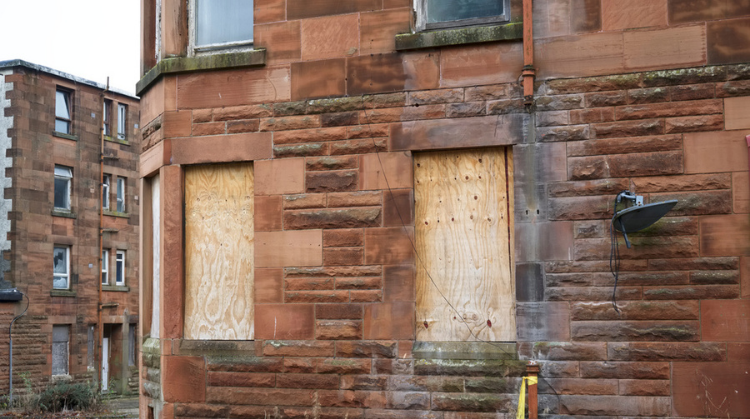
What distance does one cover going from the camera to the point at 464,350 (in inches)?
366

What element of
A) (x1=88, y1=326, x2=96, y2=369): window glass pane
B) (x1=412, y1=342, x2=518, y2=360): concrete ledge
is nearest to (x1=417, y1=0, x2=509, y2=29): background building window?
(x1=412, y1=342, x2=518, y2=360): concrete ledge

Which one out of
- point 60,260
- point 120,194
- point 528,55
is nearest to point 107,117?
point 120,194

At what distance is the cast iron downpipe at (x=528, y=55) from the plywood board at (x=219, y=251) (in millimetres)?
3284

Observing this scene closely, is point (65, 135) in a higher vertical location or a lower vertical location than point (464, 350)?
higher

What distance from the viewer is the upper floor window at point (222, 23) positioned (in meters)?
10.8

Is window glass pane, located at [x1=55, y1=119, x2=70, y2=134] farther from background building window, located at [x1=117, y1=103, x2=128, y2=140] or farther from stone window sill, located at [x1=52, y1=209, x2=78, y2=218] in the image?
stone window sill, located at [x1=52, y1=209, x2=78, y2=218]

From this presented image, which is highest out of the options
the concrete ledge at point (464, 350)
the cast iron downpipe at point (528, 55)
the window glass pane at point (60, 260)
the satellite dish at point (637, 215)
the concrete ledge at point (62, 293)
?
the cast iron downpipe at point (528, 55)

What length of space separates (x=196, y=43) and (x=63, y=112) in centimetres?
2603

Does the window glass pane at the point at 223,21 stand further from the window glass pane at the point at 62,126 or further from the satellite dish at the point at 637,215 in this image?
the window glass pane at the point at 62,126

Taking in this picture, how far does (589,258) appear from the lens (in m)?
8.95

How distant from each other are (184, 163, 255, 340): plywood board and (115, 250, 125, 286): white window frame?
90.1 ft

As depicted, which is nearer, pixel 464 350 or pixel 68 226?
pixel 464 350

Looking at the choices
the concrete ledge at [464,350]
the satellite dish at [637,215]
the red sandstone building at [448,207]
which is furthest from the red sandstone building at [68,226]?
the satellite dish at [637,215]

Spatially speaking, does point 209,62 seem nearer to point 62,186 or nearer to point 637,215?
point 637,215
